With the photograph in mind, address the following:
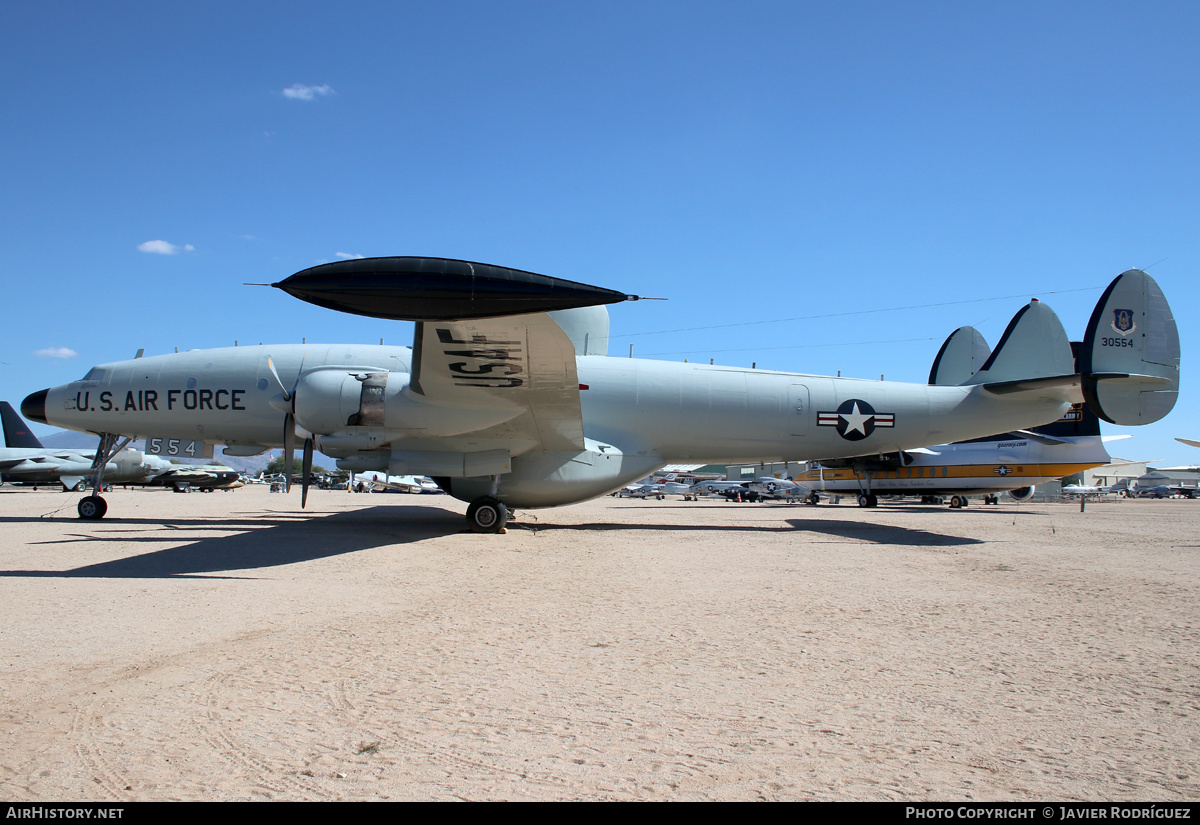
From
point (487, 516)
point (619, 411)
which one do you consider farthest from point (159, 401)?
point (619, 411)

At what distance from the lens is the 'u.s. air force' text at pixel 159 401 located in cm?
1454

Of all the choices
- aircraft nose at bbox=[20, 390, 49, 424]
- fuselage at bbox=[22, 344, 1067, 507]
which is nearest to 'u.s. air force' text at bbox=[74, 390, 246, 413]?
fuselage at bbox=[22, 344, 1067, 507]

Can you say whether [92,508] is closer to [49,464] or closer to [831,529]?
[831,529]

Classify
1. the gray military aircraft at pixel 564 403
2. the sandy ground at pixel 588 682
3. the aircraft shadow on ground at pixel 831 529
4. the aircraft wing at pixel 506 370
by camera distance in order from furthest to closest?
1. the aircraft shadow on ground at pixel 831 529
2. the gray military aircraft at pixel 564 403
3. the aircraft wing at pixel 506 370
4. the sandy ground at pixel 588 682

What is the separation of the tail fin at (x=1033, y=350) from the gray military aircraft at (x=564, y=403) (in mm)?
33

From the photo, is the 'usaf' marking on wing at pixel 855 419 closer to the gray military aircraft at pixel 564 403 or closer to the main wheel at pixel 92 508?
the gray military aircraft at pixel 564 403

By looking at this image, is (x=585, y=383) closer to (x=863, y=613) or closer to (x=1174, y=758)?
(x=863, y=613)

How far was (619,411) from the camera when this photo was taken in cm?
1489

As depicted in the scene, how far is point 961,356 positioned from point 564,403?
1285cm

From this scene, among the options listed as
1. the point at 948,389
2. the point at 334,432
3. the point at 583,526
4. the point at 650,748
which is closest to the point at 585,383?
the point at 583,526

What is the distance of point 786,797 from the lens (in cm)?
264

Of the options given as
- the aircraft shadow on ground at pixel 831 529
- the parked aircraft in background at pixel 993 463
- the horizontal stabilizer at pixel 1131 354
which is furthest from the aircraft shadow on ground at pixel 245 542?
the parked aircraft in background at pixel 993 463
